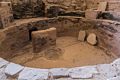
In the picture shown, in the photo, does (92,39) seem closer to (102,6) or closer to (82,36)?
(82,36)

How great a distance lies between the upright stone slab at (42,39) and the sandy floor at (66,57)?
0.17 metres

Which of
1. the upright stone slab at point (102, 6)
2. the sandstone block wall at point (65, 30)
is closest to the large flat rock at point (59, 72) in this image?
the sandstone block wall at point (65, 30)

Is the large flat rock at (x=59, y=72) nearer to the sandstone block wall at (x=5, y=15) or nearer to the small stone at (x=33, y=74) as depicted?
the small stone at (x=33, y=74)

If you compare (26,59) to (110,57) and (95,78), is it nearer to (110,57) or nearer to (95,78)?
(110,57)

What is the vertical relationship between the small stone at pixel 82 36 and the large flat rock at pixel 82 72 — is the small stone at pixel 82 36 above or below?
below

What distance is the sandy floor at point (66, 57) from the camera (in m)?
4.36

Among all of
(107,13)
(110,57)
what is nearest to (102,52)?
(110,57)

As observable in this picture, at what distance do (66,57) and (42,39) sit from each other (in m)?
0.85

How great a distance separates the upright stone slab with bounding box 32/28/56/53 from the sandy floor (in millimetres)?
166

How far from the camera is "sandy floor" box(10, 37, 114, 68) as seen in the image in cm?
436

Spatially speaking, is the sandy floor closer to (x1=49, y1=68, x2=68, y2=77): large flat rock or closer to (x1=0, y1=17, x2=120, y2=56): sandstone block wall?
(x1=0, y1=17, x2=120, y2=56): sandstone block wall

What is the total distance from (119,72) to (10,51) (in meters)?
3.17

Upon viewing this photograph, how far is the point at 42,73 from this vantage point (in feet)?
7.57

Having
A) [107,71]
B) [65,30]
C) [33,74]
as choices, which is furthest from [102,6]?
[33,74]
